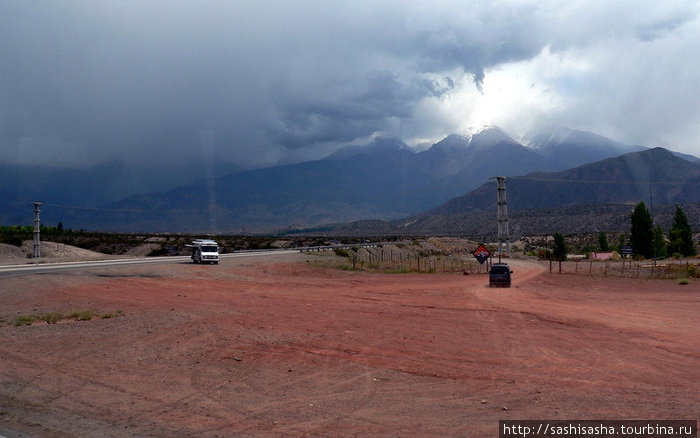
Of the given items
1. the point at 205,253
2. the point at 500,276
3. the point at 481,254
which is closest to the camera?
the point at 500,276

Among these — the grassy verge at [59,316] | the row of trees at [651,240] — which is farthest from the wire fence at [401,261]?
the grassy verge at [59,316]

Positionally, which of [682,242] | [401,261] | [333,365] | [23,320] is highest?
[682,242]

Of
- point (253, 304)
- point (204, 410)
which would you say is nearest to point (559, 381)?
point (204, 410)

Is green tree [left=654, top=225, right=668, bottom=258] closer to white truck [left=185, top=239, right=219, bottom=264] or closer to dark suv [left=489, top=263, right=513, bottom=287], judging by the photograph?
dark suv [left=489, top=263, right=513, bottom=287]

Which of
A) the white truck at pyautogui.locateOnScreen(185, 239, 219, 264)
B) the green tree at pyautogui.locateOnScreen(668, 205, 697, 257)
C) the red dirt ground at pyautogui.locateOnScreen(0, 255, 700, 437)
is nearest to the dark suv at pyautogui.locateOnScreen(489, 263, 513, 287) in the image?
the red dirt ground at pyautogui.locateOnScreen(0, 255, 700, 437)

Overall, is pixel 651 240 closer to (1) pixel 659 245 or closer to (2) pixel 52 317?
(1) pixel 659 245

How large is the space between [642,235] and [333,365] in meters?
84.2

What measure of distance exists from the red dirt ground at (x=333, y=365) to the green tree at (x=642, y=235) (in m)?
63.9

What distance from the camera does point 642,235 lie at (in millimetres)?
86500

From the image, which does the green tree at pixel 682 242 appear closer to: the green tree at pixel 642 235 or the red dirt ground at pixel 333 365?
the green tree at pixel 642 235

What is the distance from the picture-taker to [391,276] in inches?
1752

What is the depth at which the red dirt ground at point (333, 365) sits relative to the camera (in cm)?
966

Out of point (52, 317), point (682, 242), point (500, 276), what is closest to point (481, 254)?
point (500, 276)

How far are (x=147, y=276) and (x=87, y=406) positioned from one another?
29.9 meters
